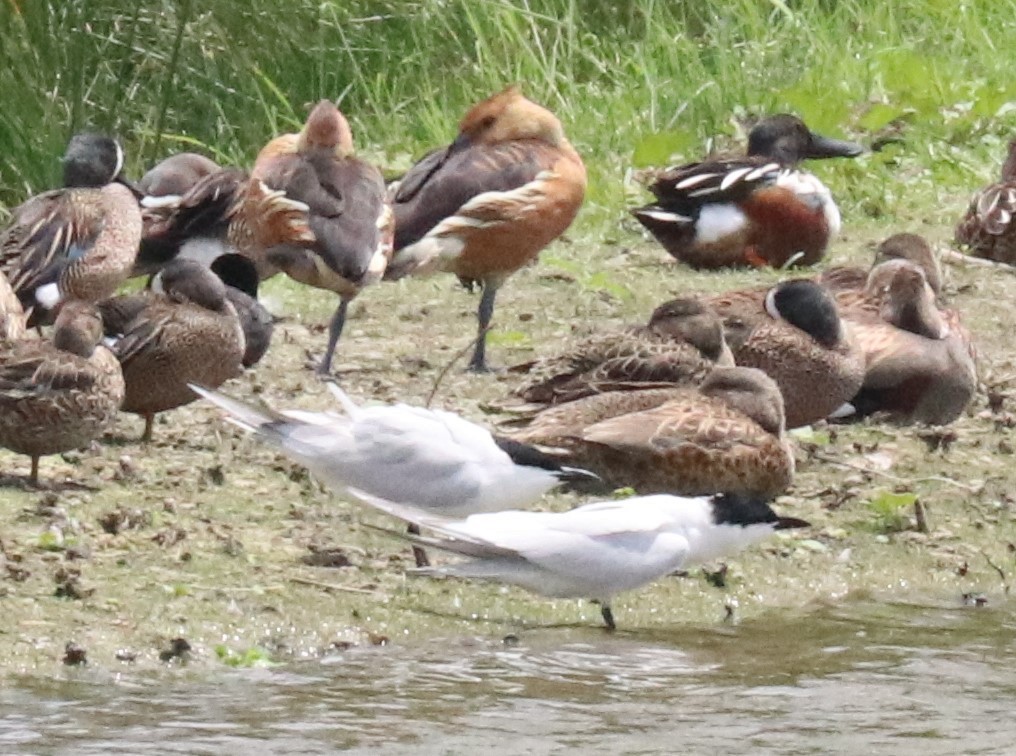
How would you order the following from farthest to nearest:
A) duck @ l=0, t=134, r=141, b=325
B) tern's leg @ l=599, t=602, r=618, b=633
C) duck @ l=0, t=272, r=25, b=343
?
duck @ l=0, t=134, r=141, b=325, duck @ l=0, t=272, r=25, b=343, tern's leg @ l=599, t=602, r=618, b=633

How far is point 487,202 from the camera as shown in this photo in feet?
29.3

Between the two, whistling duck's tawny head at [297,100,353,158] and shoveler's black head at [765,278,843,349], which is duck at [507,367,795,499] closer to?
shoveler's black head at [765,278,843,349]

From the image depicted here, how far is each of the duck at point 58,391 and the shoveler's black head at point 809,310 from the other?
2.41 meters

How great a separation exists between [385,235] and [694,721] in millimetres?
3768

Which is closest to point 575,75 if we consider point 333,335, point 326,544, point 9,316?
point 333,335

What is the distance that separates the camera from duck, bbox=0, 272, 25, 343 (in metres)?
7.19

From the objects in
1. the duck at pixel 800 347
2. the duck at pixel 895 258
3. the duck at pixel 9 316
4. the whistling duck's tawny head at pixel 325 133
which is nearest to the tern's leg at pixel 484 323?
the whistling duck's tawny head at pixel 325 133

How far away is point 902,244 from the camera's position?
8.93m

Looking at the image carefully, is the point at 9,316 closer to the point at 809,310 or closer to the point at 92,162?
the point at 92,162

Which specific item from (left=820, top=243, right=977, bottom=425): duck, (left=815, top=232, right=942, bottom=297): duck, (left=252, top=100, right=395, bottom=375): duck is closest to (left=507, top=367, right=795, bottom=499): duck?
(left=820, top=243, right=977, bottom=425): duck

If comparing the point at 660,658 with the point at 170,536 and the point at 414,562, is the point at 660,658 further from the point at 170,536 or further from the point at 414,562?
the point at 170,536

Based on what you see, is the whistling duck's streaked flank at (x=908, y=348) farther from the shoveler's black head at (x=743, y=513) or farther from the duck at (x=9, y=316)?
the duck at (x=9, y=316)

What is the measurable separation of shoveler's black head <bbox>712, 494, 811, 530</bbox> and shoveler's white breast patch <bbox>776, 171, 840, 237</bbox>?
405 cm

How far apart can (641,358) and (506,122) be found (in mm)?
2220
